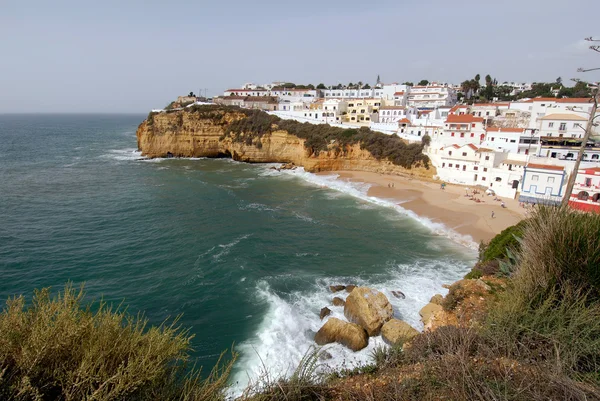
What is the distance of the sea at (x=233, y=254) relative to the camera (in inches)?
610

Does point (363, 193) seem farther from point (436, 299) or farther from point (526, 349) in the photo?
point (526, 349)

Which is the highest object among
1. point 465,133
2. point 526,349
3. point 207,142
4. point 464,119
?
point 464,119

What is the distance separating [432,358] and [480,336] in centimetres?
130

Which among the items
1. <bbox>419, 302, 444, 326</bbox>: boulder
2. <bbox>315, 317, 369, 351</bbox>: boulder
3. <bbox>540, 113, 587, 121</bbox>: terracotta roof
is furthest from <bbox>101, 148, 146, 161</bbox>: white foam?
<bbox>540, 113, 587, 121</bbox>: terracotta roof

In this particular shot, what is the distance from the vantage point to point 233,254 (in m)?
23.0

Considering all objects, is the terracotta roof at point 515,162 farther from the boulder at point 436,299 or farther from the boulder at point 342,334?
the boulder at point 342,334

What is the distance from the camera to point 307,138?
2076 inches

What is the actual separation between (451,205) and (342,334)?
23.2m

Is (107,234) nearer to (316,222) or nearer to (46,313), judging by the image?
(316,222)

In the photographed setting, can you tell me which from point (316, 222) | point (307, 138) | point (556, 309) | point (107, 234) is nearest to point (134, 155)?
point (307, 138)

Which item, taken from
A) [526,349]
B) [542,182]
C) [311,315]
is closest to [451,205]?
[542,182]

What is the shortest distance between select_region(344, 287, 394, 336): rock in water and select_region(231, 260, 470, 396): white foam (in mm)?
558

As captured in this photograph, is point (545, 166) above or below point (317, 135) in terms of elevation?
below

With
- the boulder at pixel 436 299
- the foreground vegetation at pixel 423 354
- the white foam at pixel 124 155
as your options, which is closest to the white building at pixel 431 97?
the white foam at pixel 124 155
